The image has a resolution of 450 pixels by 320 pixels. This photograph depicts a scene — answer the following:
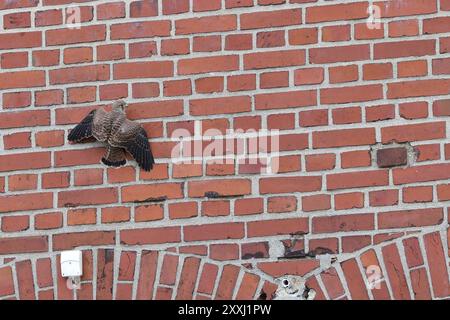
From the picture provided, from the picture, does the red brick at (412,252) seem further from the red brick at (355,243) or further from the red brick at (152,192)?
the red brick at (152,192)

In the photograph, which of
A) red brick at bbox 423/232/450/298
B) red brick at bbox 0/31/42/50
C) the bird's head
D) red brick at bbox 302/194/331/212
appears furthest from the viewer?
red brick at bbox 0/31/42/50

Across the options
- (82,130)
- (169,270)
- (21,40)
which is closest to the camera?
(169,270)

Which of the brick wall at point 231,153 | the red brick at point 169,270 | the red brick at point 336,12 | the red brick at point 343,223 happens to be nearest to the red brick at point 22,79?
the brick wall at point 231,153

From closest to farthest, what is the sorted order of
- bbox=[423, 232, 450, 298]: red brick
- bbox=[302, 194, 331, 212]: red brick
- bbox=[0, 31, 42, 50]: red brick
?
bbox=[423, 232, 450, 298]: red brick → bbox=[302, 194, 331, 212]: red brick → bbox=[0, 31, 42, 50]: red brick

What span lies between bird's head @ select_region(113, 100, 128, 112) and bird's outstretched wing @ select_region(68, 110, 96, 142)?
0.30 ft

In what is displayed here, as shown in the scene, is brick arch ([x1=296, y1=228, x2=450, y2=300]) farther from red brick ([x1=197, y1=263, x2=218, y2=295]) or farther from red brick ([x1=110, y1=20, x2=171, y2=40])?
red brick ([x1=110, y1=20, x2=171, y2=40])

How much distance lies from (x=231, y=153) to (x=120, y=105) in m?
0.45

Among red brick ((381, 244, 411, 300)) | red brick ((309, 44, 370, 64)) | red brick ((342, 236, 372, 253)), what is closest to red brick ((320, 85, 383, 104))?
red brick ((309, 44, 370, 64))

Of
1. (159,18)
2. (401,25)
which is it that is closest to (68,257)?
(159,18)

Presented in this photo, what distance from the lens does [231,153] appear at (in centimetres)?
302

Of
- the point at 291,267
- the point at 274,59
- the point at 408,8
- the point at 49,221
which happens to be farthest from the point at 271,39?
the point at 49,221

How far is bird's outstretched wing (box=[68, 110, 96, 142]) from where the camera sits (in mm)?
3049

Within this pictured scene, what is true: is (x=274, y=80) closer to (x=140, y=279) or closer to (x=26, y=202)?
(x=140, y=279)

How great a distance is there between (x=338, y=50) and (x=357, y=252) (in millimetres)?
740
